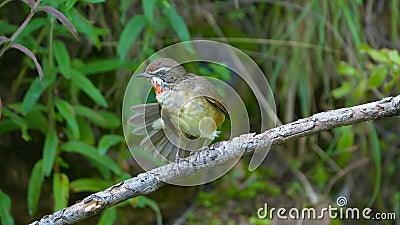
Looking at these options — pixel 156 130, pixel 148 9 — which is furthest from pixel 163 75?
pixel 148 9

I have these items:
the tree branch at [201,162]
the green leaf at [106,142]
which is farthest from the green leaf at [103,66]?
the tree branch at [201,162]

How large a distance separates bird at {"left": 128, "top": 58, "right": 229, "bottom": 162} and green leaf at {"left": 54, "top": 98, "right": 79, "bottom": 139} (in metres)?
0.36

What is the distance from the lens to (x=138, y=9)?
2.29 m

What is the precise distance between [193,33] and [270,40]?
305mm

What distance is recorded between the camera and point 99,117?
188 cm

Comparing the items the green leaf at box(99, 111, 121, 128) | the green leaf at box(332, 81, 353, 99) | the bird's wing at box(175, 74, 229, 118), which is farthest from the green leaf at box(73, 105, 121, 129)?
the green leaf at box(332, 81, 353, 99)

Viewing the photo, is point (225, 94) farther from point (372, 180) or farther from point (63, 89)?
point (372, 180)

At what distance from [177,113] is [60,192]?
2.12 feet

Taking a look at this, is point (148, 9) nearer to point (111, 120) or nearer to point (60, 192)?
point (111, 120)

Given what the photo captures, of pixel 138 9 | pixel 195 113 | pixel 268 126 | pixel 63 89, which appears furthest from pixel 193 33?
pixel 195 113

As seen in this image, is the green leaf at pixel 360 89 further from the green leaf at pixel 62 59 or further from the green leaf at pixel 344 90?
the green leaf at pixel 62 59

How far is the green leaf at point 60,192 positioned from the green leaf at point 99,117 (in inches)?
7.6

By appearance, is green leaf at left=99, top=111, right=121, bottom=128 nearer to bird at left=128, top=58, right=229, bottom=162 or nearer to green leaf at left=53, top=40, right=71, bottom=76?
green leaf at left=53, top=40, right=71, bottom=76

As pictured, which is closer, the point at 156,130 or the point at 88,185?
the point at 156,130
